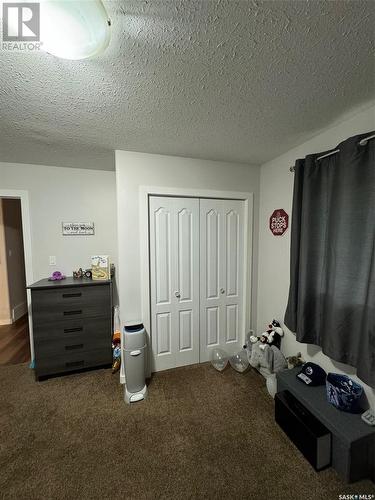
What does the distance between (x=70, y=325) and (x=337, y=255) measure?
2557 millimetres

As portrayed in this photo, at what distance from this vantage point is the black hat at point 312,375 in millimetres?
1591

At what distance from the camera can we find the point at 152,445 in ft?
4.71

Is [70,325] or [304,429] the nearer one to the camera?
[304,429]

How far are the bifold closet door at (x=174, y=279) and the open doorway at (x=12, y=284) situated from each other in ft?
6.67

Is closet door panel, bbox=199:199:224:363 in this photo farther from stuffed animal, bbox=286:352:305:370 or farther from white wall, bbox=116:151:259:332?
stuffed animal, bbox=286:352:305:370

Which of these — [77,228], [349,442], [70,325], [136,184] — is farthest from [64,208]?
[349,442]

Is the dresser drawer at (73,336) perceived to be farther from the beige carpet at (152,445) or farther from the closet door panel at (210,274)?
the closet door panel at (210,274)

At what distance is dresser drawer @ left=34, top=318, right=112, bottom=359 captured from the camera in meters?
2.07

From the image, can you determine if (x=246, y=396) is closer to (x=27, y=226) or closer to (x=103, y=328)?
(x=103, y=328)

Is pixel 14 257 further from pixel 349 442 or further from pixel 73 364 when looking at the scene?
Result: pixel 349 442

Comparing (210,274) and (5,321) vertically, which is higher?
(210,274)

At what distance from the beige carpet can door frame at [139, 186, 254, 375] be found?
58 centimetres
